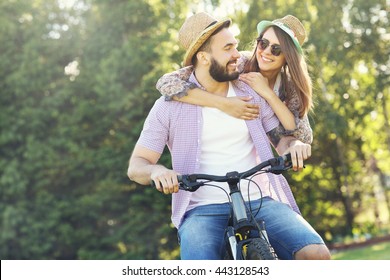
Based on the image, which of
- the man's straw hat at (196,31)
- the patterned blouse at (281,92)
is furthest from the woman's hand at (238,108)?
the man's straw hat at (196,31)

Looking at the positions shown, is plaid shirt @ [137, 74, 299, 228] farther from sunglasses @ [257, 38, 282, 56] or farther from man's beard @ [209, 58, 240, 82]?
sunglasses @ [257, 38, 282, 56]

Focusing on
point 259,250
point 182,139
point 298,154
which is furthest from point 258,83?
point 259,250

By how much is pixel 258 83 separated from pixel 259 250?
44.4 inches

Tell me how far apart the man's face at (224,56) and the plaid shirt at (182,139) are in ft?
0.73

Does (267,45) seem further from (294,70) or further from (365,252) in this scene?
(365,252)

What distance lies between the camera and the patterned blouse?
377 centimetres

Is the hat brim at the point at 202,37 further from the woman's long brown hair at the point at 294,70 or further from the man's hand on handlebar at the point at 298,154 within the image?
the man's hand on handlebar at the point at 298,154

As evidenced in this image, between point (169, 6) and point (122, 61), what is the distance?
2.12 meters

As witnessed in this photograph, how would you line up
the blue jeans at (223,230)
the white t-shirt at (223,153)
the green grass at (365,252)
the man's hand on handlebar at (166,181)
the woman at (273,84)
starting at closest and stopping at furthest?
the man's hand on handlebar at (166,181) → the blue jeans at (223,230) → the white t-shirt at (223,153) → the woman at (273,84) → the green grass at (365,252)

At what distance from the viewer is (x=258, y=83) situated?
3893 mm

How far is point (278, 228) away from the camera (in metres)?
3.44

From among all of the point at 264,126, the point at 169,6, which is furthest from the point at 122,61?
the point at 264,126

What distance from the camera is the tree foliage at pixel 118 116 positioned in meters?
17.1
